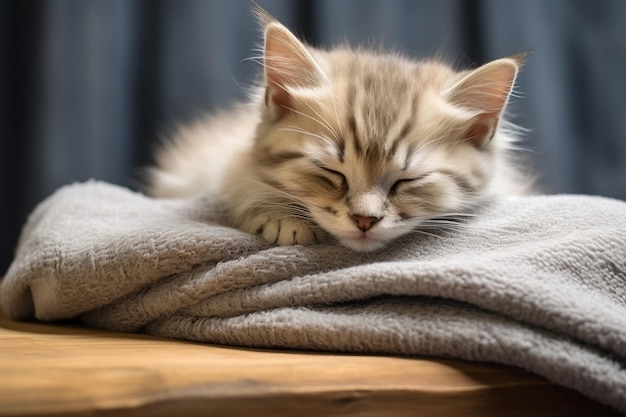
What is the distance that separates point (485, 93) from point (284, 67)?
39cm

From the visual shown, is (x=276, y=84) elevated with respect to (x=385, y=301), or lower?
elevated

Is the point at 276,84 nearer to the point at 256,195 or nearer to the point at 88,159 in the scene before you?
the point at 256,195

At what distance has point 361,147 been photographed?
3.58 ft

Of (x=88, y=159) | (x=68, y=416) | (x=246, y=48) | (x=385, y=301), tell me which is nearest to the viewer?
(x=68, y=416)

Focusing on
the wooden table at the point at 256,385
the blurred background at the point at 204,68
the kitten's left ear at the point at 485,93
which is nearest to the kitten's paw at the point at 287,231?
the wooden table at the point at 256,385

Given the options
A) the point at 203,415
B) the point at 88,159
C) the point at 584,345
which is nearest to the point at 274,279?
the point at 203,415

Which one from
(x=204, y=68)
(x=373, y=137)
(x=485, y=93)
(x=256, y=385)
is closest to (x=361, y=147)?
(x=373, y=137)

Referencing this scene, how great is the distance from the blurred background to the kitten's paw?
2.79 ft

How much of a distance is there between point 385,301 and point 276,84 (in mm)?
498

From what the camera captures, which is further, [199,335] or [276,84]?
[276,84]

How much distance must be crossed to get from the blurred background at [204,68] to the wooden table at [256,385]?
0.99 m

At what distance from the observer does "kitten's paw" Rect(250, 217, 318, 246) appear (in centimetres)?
107

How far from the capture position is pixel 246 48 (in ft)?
6.28

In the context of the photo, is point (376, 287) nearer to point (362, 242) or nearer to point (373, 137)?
point (362, 242)
